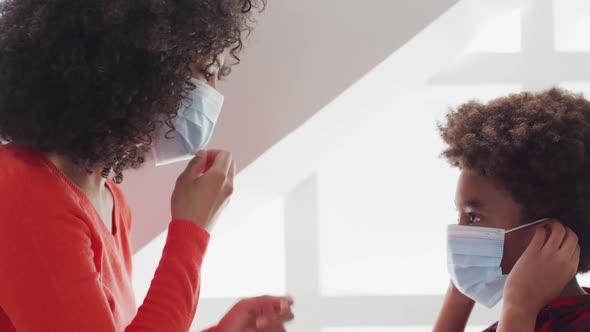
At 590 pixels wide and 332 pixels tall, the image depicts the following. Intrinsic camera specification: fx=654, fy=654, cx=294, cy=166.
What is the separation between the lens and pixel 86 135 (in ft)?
3.21

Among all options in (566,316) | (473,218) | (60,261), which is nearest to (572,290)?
(566,316)

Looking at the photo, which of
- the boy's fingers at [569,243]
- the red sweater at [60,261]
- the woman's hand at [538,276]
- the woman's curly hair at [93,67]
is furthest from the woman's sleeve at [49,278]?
the boy's fingers at [569,243]

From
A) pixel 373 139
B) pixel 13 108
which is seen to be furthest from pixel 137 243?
pixel 373 139

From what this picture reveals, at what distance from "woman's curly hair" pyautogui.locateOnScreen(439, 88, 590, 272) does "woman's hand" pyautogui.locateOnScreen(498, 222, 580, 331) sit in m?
0.05

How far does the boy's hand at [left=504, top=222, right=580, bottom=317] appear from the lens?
3.66 ft

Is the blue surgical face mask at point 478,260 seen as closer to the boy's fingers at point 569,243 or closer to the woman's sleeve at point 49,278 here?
the boy's fingers at point 569,243

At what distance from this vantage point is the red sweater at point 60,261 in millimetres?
847

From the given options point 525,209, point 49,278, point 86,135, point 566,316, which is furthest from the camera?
point 525,209

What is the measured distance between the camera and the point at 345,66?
1578 mm

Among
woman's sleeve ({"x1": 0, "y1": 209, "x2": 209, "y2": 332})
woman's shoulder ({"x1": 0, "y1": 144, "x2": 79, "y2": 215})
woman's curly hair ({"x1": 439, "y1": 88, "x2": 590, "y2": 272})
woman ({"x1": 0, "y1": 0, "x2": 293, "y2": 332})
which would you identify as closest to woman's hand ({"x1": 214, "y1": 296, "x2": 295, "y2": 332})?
woman ({"x1": 0, "y1": 0, "x2": 293, "y2": 332})

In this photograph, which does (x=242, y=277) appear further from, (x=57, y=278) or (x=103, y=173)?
(x=57, y=278)

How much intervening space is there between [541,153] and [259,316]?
0.58m

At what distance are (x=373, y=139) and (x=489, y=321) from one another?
77cm

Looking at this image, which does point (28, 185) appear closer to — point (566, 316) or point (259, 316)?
point (259, 316)
